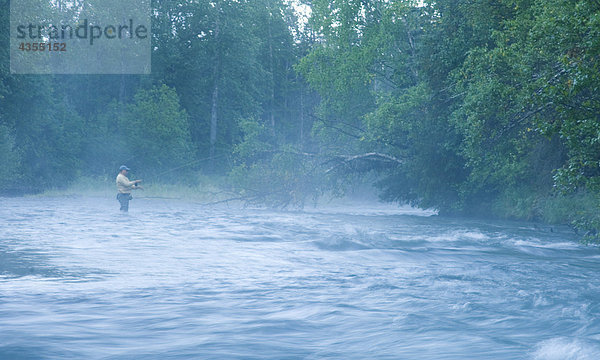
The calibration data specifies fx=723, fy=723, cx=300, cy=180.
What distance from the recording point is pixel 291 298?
377 inches

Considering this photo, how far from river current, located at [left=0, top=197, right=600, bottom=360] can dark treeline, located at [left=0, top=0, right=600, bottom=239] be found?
9.34 ft

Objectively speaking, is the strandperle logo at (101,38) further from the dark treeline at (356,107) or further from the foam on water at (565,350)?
the foam on water at (565,350)

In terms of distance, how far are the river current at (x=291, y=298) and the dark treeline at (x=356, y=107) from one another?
285cm

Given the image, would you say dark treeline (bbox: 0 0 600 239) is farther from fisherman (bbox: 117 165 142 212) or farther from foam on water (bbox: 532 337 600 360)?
fisherman (bbox: 117 165 142 212)

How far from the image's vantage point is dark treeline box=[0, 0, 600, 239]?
15445 millimetres

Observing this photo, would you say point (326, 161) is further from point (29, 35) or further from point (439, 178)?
point (29, 35)

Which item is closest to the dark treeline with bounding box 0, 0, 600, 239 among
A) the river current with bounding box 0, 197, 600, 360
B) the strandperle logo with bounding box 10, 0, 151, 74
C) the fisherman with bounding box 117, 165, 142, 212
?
the strandperle logo with bounding box 10, 0, 151, 74

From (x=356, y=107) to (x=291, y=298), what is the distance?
92.9 feet

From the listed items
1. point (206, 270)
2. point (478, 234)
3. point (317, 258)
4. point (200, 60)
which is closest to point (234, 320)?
point (206, 270)

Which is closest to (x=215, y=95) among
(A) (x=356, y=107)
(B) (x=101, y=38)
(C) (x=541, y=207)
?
(B) (x=101, y=38)

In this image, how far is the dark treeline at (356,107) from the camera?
15.4 meters

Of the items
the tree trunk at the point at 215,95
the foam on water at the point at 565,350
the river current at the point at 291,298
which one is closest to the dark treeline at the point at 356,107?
the tree trunk at the point at 215,95

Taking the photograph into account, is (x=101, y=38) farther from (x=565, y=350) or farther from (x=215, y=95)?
(x=565, y=350)

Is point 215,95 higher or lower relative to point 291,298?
higher
